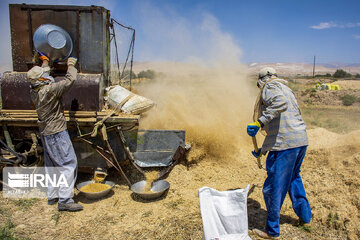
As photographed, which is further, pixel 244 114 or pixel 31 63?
pixel 244 114

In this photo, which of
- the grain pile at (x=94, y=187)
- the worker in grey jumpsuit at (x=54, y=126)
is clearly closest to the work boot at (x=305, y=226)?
the grain pile at (x=94, y=187)

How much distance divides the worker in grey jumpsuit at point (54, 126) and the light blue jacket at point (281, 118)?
8.31 feet

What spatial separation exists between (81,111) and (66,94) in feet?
1.23

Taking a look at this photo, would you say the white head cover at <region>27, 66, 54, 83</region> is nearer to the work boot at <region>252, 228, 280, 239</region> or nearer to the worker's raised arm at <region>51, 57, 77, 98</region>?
the worker's raised arm at <region>51, 57, 77, 98</region>

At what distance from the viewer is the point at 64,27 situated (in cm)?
440

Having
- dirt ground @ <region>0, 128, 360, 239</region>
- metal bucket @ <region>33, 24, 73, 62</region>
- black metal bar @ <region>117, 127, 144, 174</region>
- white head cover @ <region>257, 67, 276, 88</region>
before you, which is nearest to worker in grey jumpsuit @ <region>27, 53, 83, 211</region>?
dirt ground @ <region>0, 128, 360, 239</region>

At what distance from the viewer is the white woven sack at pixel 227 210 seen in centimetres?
225

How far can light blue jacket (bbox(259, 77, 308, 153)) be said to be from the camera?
2.91 metres

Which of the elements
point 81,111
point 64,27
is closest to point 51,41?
point 64,27

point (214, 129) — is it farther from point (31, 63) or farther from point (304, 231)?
point (31, 63)

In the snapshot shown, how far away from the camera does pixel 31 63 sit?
441 cm

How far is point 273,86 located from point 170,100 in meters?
3.54

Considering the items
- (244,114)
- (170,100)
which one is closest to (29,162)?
(170,100)

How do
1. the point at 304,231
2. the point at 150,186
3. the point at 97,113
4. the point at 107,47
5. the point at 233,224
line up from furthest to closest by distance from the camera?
the point at 107,47
the point at 150,186
the point at 97,113
the point at 304,231
the point at 233,224
